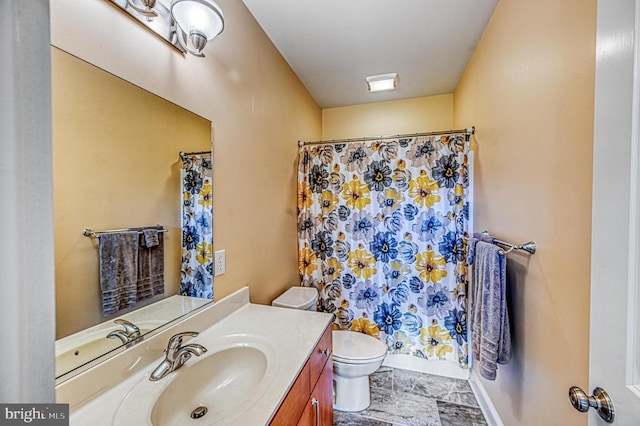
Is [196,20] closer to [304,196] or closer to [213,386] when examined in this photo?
[213,386]

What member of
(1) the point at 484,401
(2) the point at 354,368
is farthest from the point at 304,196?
(1) the point at 484,401

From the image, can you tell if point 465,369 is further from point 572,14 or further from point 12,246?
point 12,246

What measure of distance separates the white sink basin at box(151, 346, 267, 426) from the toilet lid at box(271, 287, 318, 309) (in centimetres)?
68

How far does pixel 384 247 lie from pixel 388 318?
0.59m

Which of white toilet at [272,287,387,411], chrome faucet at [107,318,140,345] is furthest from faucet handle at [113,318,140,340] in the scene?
white toilet at [272,287,387,411]

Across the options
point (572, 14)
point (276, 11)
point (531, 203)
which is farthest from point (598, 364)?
point (276, 11)

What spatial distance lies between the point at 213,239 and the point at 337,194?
4.04 feet

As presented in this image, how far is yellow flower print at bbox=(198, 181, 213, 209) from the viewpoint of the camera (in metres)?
1.19

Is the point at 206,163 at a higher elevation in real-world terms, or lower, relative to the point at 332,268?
higher

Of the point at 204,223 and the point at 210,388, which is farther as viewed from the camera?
the point at 204,223

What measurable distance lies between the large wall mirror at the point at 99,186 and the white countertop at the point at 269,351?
0.12m

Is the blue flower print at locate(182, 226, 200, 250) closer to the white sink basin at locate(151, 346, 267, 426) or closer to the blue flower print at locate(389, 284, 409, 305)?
the white sink basin at locate(151, 346, 267, 426)

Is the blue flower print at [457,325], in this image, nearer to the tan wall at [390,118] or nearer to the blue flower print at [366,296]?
the blue flower print at [366,296]

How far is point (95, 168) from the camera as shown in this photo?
0.78 meters
